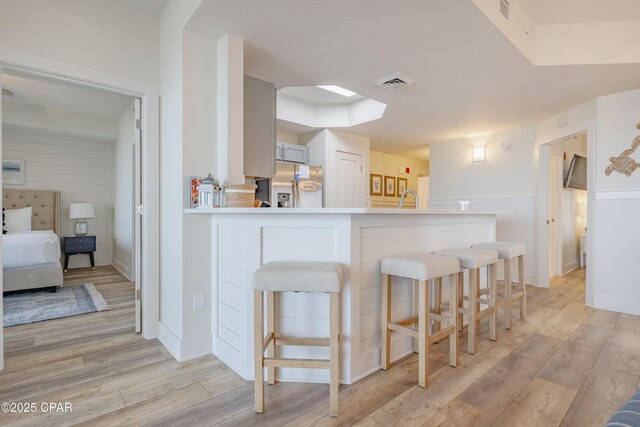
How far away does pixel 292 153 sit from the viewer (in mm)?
4777

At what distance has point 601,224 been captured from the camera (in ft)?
10.9

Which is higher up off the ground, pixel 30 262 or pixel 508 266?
pixel 508 266

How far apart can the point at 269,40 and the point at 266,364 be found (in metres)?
2.16

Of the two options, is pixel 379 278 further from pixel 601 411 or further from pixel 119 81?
pixel 119 81

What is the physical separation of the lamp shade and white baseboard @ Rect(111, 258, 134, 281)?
2.97 feet

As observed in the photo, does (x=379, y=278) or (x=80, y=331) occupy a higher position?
(x=379, y=278)

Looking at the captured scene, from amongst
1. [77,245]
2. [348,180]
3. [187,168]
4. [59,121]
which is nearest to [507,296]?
[187,168]

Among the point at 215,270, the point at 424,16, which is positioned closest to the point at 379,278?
the point at 215,270

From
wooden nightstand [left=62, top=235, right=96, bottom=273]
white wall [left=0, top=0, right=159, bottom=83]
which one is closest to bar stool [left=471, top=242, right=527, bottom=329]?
white wall [left=0, top=0, right=159, bottom=83]

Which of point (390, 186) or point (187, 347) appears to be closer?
point (187, 347)

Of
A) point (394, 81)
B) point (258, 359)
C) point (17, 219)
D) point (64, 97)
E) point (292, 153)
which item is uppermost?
point (64, 97)

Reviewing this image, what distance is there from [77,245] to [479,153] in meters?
6.68

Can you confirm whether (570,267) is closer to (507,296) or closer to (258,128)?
(507,296)

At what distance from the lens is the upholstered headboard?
16.1 feet
